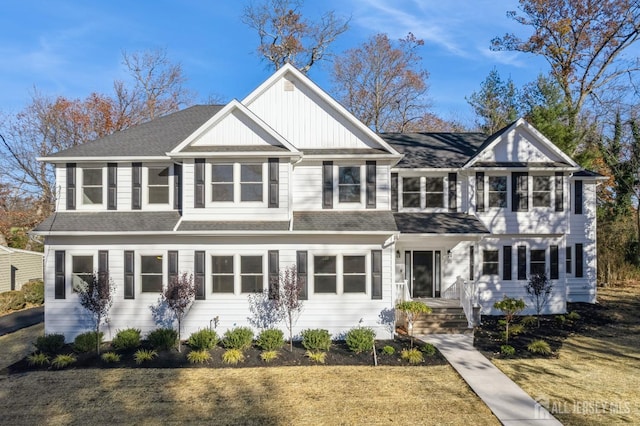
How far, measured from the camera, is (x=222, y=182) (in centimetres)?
1312

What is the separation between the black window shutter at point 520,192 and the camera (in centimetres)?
1648

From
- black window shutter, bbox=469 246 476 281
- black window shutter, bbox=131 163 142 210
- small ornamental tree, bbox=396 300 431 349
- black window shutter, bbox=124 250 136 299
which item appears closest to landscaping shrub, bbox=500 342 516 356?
small ornamental tree, bbox=396 300 431 349

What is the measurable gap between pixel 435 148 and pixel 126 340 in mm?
14695

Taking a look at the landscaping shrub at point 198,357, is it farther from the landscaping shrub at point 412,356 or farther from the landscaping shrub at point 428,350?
the landscaping shrub at point 428,350

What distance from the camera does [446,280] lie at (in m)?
16.4

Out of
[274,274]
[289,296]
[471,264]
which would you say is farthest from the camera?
[471,264]

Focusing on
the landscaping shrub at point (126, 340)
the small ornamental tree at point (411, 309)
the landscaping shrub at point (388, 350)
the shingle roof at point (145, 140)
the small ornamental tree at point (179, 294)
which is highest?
the shingle roof at point (145, 140)

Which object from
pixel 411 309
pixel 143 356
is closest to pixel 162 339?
pixel 143 356

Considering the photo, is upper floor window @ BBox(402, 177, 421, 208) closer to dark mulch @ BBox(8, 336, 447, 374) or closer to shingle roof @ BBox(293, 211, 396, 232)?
shingle roof @ BBox(293, 211, 396, 232)

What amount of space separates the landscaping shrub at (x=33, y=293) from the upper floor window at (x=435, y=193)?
20944 mm

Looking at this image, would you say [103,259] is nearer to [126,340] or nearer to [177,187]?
[126,340]

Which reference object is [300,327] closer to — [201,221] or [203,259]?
[203,259]

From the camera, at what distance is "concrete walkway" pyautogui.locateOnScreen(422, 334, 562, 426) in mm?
7975

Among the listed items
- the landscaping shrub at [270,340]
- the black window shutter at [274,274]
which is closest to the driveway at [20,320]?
the landscaping shrub at [270,340]
